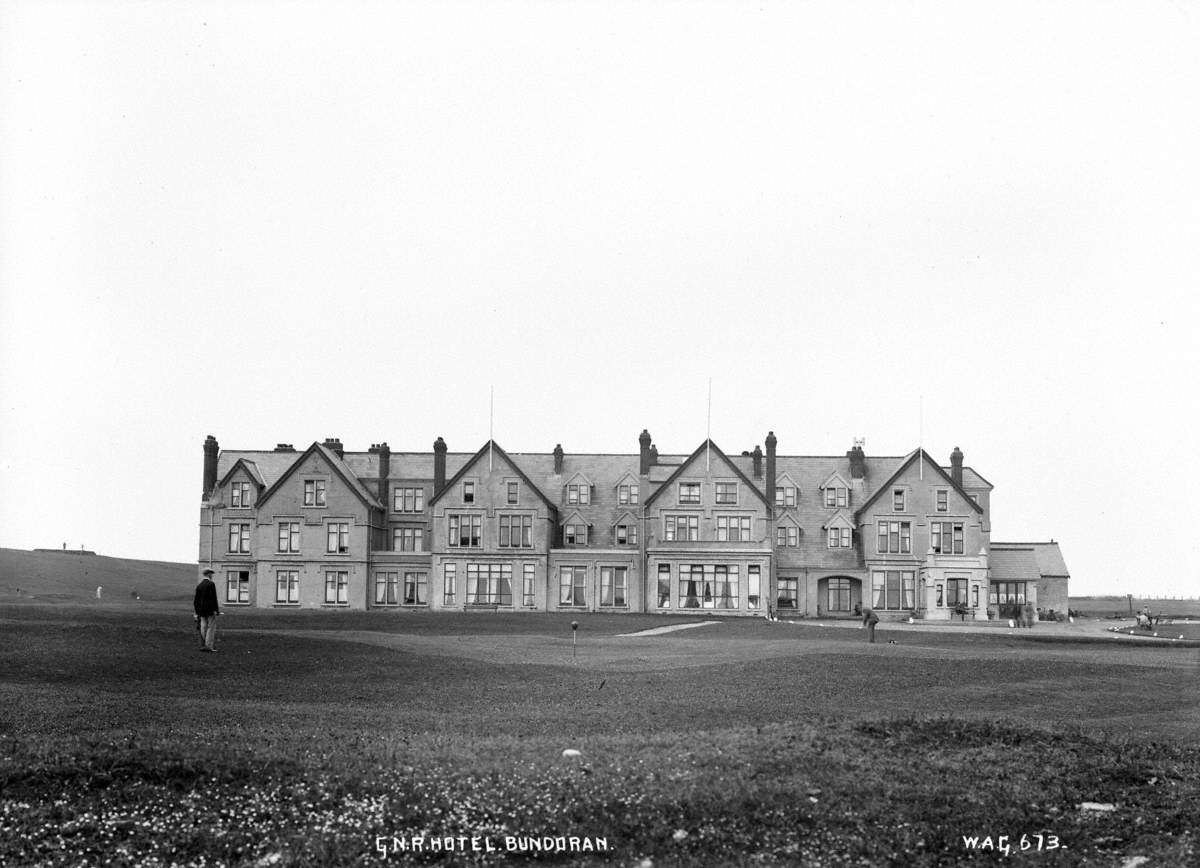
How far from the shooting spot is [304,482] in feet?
282

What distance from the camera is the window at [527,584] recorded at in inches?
3307

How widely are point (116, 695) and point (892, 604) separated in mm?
67131

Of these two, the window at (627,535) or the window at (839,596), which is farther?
the window at (839,596)

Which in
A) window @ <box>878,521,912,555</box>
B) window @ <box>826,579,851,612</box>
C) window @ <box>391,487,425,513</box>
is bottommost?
window @ <box>826,579,851,612</box>

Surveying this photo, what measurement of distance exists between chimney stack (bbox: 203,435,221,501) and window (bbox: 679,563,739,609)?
35714 mm

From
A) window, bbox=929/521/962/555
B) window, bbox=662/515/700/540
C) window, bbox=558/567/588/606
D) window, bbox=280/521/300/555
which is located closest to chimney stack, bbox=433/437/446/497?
window, bbox=280/521/300/555

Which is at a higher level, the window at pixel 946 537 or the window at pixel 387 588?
the window at pixel 946 537

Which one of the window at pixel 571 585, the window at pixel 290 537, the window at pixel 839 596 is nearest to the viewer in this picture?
the window at pixel 571 585

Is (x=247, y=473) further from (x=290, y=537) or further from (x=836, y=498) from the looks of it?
(x=836, y=498)

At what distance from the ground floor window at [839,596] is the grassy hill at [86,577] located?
5497 centimetres

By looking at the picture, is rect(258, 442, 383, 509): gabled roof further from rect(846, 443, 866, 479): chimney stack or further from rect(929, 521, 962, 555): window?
rect(929, 521, 962, 555): window

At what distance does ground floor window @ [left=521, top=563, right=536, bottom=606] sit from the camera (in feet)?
276

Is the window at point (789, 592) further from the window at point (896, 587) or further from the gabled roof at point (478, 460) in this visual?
the gabled roof at point (478, 460)

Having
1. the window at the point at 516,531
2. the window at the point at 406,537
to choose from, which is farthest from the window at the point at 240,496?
the window at the point at 516,531
